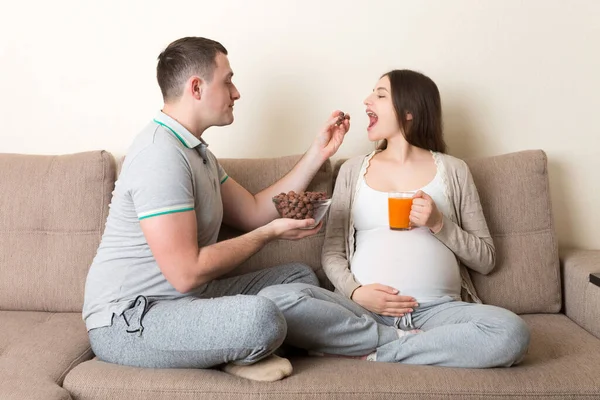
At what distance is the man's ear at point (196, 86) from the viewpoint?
204 centimetres

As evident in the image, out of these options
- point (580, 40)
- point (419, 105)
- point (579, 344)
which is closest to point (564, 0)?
point (580, 40)

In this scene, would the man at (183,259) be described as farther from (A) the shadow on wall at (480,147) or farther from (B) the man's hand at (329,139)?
(A) the shadow on wall at (480,147)

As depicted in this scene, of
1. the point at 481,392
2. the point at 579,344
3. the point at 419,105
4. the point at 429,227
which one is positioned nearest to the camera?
the point at 481,392

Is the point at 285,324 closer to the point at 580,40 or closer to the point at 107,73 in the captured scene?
the point at 107,73

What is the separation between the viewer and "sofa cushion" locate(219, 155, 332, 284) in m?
2.29

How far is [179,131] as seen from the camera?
6.53 ft

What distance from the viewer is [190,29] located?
2.55m

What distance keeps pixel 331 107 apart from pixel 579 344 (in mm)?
1221

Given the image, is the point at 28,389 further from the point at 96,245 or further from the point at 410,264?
the point at 410,264

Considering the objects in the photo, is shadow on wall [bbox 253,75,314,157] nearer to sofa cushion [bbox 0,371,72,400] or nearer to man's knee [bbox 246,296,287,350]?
man's knee [bbox 246,296,287,350]

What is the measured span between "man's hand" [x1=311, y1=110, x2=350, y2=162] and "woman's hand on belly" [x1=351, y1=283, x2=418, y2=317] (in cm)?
50

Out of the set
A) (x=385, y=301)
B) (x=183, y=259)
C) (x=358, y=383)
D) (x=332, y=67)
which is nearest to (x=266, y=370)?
(x=358, y=383)

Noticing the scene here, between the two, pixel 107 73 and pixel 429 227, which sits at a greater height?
pixel 107 73

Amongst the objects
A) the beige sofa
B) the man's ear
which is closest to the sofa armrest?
the beige sofa
